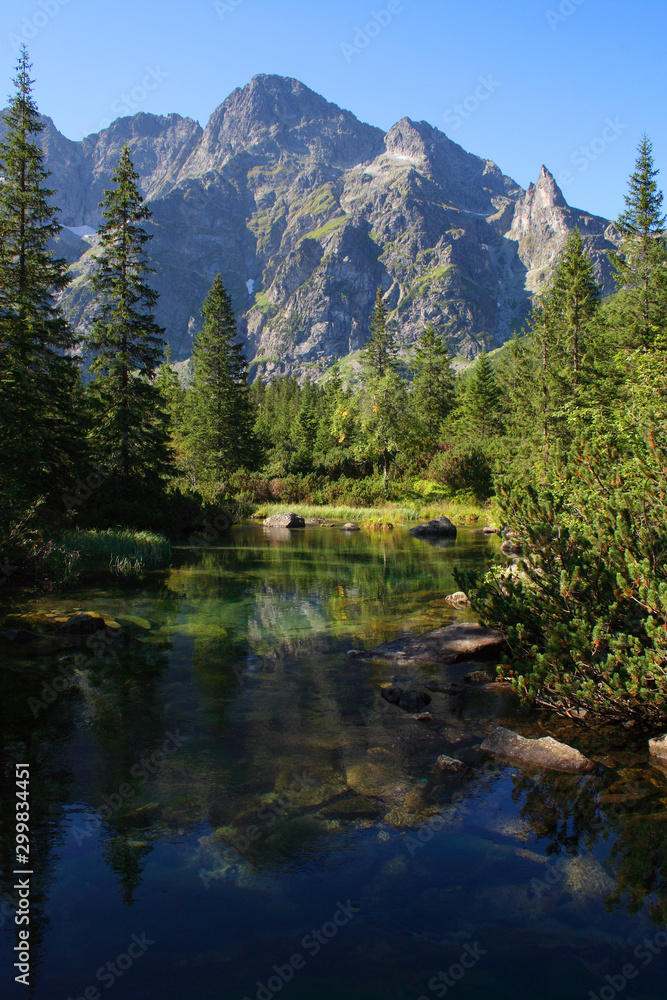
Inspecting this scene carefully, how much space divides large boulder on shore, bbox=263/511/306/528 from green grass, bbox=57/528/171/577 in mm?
16511

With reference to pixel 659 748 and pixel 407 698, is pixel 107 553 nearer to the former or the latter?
pixel 407 698

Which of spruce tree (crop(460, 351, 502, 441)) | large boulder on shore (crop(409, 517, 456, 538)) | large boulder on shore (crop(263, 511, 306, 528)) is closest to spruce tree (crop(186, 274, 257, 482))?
large boulder on shore (crop(263, 511, 306, 528))

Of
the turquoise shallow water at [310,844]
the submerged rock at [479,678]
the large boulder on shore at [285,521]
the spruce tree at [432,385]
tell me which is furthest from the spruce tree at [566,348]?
the turquoise shallow water at [310,844]

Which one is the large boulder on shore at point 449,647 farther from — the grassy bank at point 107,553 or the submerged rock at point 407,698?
the grassy bank at point 107,553

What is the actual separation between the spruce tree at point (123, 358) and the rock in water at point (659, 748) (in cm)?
2385

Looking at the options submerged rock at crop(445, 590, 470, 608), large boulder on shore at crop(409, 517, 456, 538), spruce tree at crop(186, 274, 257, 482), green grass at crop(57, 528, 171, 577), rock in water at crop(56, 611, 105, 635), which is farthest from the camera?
spruce tree at crop(186, 274, 257, 482)

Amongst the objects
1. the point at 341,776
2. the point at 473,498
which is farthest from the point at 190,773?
the point at 473,498

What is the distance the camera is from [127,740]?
7.84m

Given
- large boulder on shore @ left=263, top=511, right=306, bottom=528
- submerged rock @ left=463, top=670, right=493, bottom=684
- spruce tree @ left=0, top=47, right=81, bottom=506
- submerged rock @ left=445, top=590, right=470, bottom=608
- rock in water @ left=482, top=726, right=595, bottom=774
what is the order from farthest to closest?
large boulder on shore @ left=263, top=511, right=306, bottom=528, spruce tree @ left=0, top=47, right=81, bottom=506, submerged rock @ left=445, top=590, right=470, bottom=608, submerged rock @ left=463, top=670, right=493, bottom=684, rock in water @ left=482, top=726, right=595, bottom=774

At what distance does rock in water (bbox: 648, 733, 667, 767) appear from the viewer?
714 centimetres

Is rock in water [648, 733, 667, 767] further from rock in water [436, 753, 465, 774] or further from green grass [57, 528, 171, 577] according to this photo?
green grass [57, 528, 171, 577]

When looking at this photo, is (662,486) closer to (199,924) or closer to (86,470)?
(199,924)

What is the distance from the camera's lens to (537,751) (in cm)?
726

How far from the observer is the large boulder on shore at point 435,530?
35.0 meters
